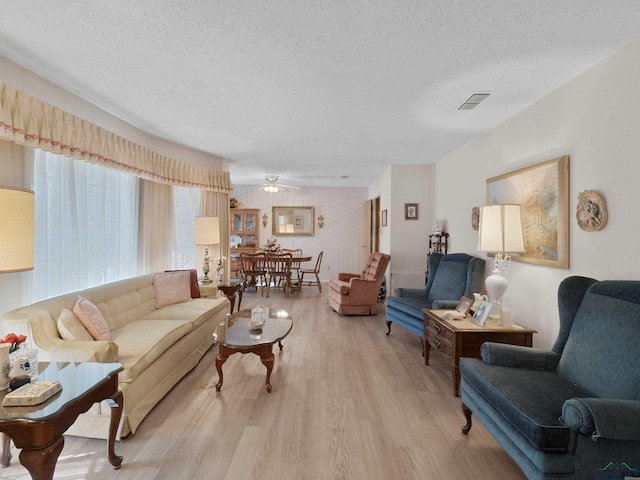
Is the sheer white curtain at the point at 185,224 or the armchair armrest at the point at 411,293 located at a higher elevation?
the sheer white curtain at the point at 185,224

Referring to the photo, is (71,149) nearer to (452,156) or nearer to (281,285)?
(452,156)

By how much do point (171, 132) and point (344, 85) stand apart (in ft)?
7.65

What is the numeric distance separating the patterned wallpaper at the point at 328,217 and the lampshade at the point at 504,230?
5457mm

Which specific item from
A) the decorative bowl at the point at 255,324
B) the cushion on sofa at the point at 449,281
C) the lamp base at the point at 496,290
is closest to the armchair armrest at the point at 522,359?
the lamp base at the point at 496,290

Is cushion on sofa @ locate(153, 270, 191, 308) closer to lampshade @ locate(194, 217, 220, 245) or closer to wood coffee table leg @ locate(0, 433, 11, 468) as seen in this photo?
lampshade @ locate(194, 217, 220, 245)

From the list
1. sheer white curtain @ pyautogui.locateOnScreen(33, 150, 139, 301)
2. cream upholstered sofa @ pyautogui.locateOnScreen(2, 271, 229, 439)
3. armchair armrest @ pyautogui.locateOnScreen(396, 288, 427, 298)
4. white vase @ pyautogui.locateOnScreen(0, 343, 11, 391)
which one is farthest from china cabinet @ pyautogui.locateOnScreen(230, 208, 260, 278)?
white vase @ pyautogui.locateOnScreen(0, 343, 11, 391)

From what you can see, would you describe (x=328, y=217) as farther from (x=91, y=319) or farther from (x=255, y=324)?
(x=91, y=319)

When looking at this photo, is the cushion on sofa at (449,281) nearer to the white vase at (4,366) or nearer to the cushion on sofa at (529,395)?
the cushion on sofa at (529,395)

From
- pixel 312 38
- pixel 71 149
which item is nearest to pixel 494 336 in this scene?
pixel 312 38

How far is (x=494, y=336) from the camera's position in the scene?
2475 mm

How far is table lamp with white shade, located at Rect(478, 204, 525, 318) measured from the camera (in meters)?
2.54

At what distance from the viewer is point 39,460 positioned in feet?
4.07

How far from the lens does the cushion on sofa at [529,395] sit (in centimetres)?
134

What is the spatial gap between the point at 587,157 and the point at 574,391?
160 centimetres
